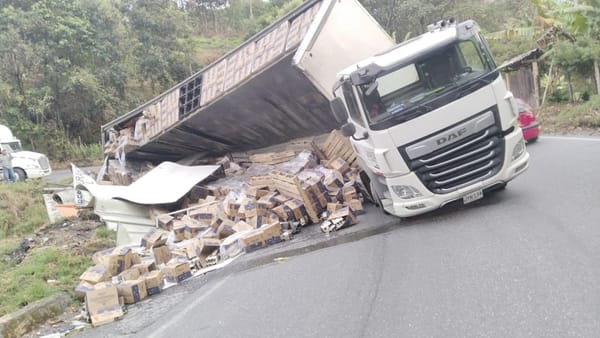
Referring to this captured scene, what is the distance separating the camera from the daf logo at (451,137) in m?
7.00

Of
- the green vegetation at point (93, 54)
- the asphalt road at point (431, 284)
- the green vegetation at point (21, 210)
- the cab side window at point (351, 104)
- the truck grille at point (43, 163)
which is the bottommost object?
the asphalt road at point (431, 284)

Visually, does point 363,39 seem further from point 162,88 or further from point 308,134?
point 162,88

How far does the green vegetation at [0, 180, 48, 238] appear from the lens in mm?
13688

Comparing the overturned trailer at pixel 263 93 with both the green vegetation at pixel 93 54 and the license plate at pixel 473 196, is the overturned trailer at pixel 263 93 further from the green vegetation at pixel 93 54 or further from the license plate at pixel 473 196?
the green vegetation at pixel 93 54

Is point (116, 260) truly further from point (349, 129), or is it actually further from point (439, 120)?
point (439, 120)

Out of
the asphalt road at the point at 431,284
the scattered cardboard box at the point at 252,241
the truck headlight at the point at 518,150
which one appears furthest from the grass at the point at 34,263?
the truck headlight at the point at 518,150

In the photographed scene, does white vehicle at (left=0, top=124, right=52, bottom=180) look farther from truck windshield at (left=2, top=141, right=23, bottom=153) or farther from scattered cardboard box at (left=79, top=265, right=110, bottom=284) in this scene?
scattered cardboard box at (left=79, top=265, right=110, bottom=284)

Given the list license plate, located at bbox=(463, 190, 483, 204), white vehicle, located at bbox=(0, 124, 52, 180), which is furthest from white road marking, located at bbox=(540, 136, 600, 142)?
white vehicle, located at bbox=(0, 124, 52, 180)

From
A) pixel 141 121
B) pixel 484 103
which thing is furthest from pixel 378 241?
pixel 141 121

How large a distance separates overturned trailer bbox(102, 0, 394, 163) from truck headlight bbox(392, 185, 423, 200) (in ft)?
10.8

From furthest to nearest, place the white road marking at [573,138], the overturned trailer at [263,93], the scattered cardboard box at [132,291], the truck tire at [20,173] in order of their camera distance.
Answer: the truck tire at [20,173] < the white road marking at [573,138] < the overturned trailer at [263,93] < the scattered cardboard box at [132,291]

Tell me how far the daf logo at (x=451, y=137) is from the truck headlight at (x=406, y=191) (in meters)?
0.75

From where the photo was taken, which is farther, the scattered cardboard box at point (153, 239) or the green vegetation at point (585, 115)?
the green vegetation at point (585, 115)

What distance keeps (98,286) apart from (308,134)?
23.7 ft
